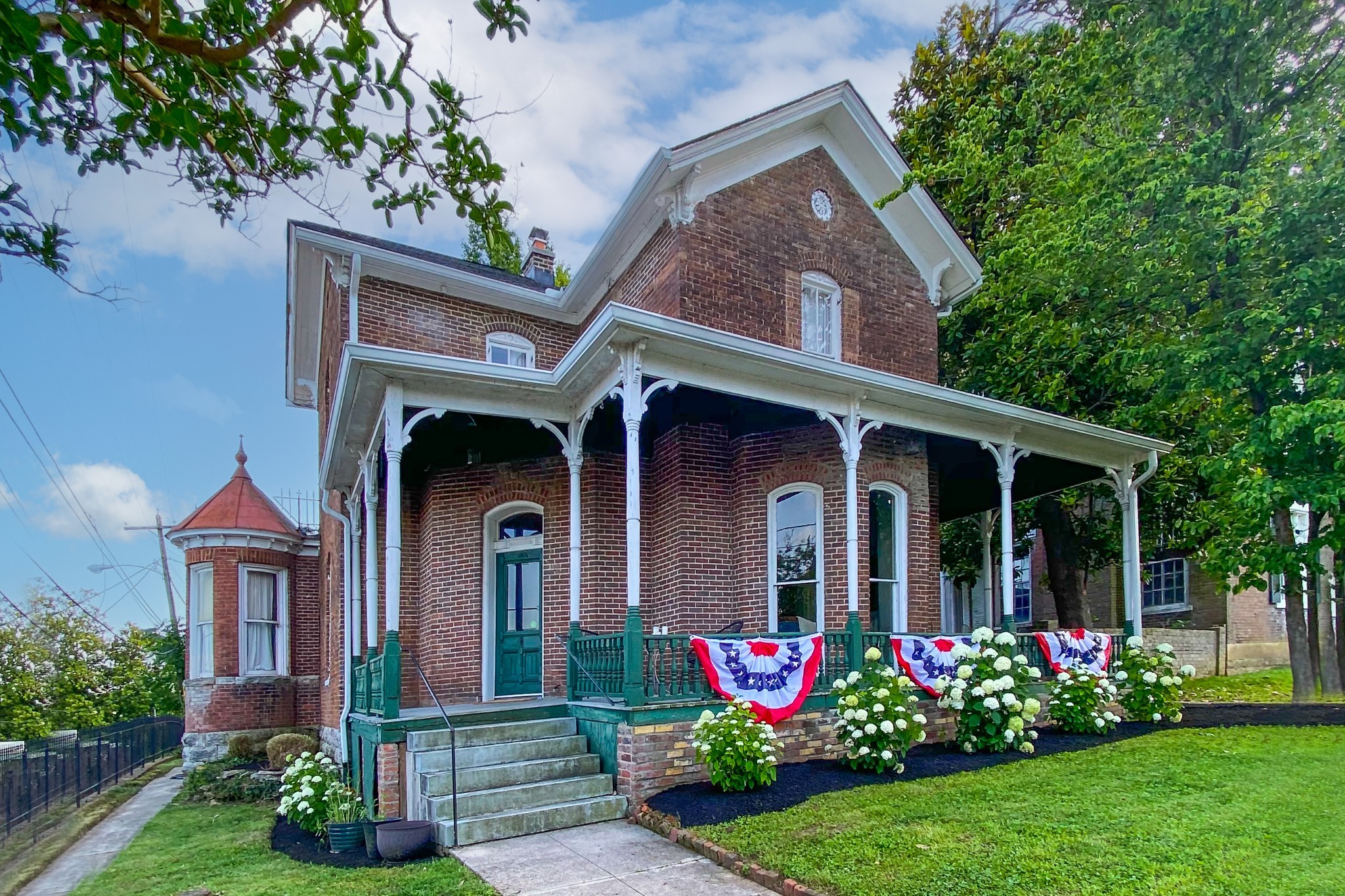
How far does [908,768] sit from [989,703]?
1.27 m

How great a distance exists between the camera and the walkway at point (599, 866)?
19.8 feet

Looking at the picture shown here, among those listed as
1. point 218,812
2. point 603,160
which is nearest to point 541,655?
point 218,812

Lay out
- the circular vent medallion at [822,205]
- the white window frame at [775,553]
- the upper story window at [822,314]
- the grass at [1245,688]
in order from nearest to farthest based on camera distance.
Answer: the white window frame at [775,553], the upper story window at [822,314], the circular vent medallion at [822,205], the grass at [1245,688]

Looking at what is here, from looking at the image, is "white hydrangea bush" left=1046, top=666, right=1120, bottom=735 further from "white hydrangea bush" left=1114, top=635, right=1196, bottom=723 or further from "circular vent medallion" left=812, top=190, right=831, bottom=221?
"circular vent medallion" left=812, top=190, right=831, bottom=221

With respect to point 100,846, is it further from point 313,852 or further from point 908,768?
point 908,768

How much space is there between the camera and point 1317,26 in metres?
13.1

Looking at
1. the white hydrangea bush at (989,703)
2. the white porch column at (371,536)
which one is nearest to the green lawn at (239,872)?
the white porch column at (371,536)

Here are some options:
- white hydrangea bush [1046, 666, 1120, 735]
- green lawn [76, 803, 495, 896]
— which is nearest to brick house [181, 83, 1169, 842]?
green lawn [76, 803, 495, 896]

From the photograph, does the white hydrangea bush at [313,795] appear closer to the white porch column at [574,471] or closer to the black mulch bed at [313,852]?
the black mulch bed at [313,852]

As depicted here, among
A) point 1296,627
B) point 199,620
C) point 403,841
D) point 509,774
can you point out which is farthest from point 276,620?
point 1296,627

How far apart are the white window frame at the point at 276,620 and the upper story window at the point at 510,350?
7200 millimetres

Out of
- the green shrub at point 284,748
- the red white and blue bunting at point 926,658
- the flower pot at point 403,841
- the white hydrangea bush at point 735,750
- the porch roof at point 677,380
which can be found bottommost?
the green shrub at point 284,748

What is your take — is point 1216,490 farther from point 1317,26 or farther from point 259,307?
point 259,307

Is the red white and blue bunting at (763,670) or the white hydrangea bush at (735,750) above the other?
the red white and blue bunting at (763,670)
